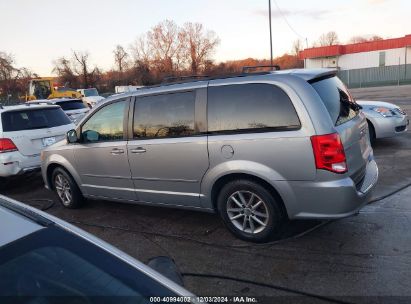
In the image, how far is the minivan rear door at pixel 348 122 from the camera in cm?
371

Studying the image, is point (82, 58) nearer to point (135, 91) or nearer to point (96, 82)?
point (96, 82)

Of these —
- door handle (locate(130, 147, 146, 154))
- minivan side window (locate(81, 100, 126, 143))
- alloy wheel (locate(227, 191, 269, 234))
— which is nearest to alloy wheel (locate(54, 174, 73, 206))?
minivan side window (locate(81, 100, 126, 143))

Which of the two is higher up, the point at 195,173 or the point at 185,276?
the point at 195,173

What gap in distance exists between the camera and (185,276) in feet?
11.5

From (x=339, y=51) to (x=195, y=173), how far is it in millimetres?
51864

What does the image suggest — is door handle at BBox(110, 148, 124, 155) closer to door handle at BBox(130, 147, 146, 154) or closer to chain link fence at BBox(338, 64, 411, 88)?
door handle at BBox(130, 147, 146, 154)

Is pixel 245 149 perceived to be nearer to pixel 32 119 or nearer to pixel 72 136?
pixel 72 136

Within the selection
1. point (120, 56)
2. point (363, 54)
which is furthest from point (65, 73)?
point (363, 54)

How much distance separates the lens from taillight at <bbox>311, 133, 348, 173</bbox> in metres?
3.49

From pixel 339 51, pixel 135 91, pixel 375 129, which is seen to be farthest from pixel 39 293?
pixel 339 51

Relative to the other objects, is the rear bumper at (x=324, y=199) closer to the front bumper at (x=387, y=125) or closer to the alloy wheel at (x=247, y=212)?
the alloy wheel at (x=247, y=212)

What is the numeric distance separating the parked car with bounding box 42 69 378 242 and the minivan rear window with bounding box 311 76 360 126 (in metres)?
0.02

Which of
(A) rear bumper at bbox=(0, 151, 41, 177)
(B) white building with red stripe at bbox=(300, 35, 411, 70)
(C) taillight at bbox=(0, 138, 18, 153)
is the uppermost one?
(B) white building with red stripe at bbox=(300, 35, 411, 70)

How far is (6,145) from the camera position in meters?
6.84
